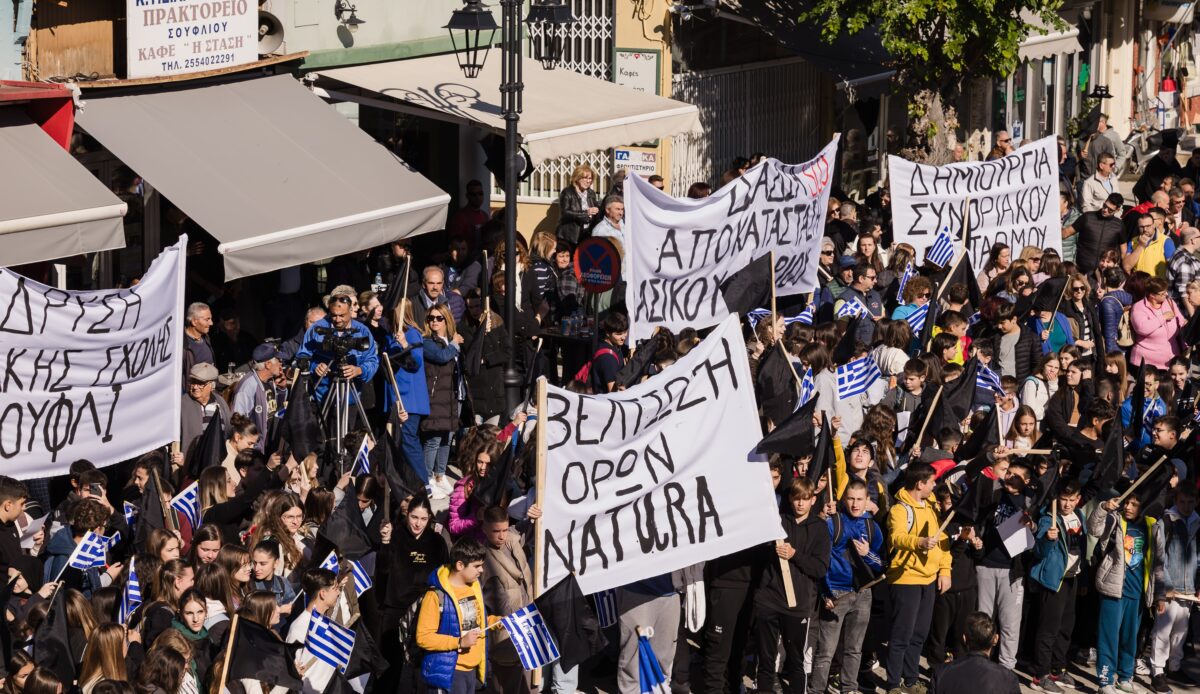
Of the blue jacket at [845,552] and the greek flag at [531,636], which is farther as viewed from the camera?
the blue jacket at [845,552]

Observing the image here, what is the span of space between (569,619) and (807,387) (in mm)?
4022

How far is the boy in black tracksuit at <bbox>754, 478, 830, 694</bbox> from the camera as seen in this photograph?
40.8ft

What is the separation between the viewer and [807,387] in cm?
1478

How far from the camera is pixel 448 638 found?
36.0 ft

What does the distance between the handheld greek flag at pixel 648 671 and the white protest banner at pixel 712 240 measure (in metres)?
3.65

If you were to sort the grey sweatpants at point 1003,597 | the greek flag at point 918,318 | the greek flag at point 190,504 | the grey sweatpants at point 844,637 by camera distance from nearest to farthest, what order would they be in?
the greek flag at point 190,504 < the grey sweatpants at point 844,637 < the grey sweatpants at point 1003,597 < the greek flag at point 918,318

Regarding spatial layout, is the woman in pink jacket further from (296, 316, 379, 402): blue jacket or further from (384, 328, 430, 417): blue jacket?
(296, 316, 379, 402): blue jacket

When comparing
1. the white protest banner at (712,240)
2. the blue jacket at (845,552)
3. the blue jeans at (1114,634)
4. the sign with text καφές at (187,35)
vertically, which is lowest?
the blue jeans at (1114,634)

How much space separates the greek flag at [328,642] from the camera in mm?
10750

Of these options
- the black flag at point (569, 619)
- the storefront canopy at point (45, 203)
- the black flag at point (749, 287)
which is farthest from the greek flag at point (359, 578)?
the black flag at point (749, 287)

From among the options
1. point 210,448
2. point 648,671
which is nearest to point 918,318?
point 648,671

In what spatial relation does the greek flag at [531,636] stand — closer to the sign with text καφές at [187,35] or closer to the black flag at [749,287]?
the black flag at [749,287]

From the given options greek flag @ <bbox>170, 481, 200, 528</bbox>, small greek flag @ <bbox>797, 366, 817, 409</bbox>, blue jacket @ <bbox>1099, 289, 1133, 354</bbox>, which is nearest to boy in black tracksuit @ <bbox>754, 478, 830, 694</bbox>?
small greek flag @ <bbox>797, 366, 817, 409</bbox>

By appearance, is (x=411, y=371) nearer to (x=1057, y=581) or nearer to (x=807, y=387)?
(x=807, y=387)
